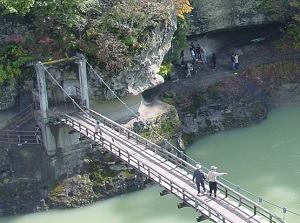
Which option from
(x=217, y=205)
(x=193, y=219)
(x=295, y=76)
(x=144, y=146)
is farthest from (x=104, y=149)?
(x=295, y=76)

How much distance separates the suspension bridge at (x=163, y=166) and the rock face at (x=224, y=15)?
1015cm

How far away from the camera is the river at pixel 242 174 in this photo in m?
25.5

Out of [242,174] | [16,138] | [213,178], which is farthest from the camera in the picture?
[242,174]

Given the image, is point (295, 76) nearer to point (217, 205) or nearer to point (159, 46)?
point (159, 46)

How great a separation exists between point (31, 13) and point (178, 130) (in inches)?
353

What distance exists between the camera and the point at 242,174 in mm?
28469

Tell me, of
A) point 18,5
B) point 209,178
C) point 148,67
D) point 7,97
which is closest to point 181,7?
point 148,67

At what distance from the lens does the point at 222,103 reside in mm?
Result: 33812

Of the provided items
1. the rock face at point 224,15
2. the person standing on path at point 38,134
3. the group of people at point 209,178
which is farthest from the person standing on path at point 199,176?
the rock face at point 224,15

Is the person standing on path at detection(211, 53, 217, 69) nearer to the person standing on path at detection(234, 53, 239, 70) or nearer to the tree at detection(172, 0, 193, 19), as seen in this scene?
the person standing on path at detection(234, 53, 239, 70)

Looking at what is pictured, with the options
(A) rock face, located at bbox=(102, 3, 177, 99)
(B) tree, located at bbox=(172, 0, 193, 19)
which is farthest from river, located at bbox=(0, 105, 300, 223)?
(B) tree, located at bbox=(172, 0, 193, 19)

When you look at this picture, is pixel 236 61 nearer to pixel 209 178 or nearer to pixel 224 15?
pixel 224 15

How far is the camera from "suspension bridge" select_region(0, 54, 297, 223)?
1952cm

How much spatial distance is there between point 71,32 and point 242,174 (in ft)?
32.7
